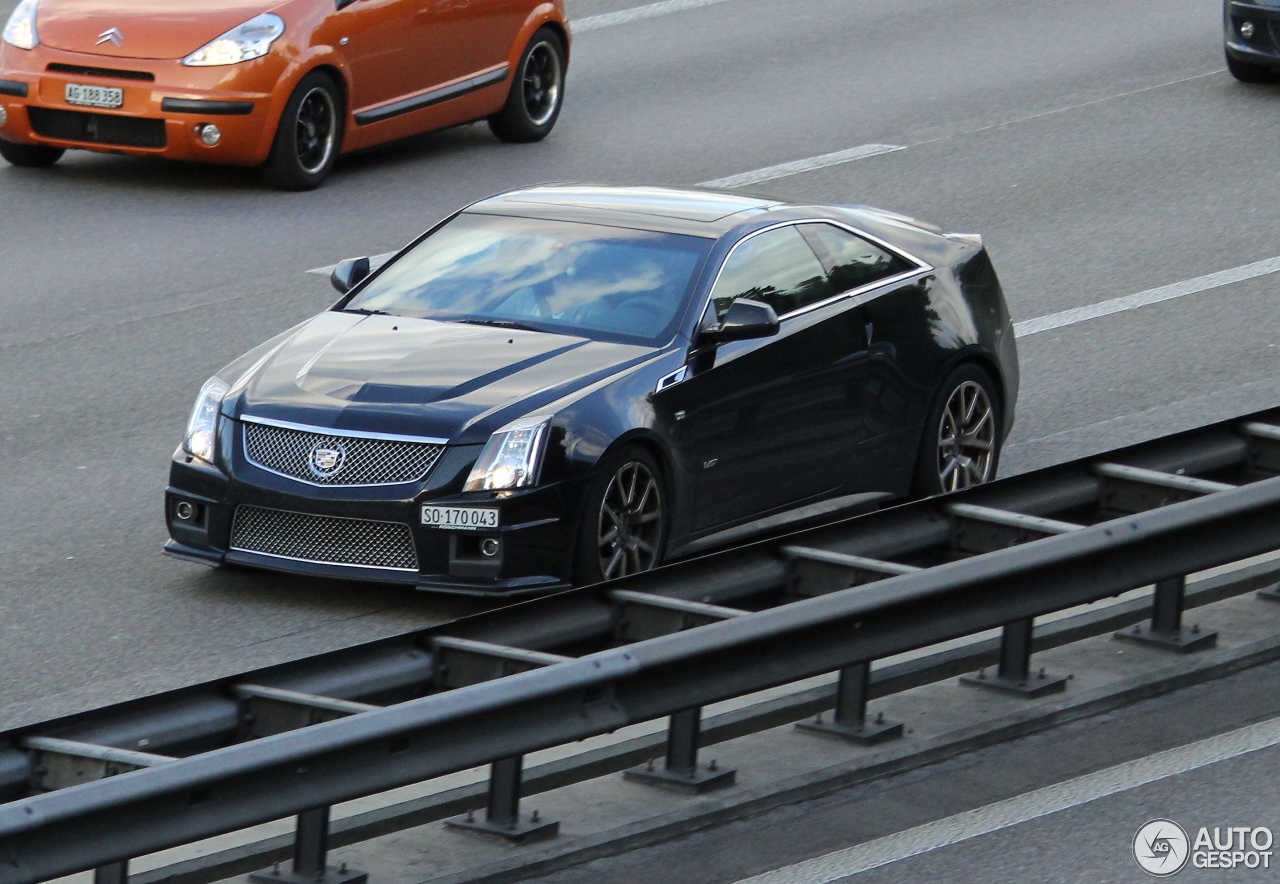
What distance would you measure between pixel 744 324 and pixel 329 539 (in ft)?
5.79

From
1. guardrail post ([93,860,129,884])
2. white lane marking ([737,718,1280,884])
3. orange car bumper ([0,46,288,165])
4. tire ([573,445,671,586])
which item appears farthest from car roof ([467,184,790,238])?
orange car bumper ([0,46,288,165])

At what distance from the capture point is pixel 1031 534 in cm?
773

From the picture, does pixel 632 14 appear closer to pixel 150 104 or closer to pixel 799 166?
pixel 799 166

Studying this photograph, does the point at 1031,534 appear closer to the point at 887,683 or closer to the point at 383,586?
the point at 887,683

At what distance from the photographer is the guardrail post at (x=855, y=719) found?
283 inches

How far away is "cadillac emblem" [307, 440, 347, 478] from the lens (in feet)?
29.1

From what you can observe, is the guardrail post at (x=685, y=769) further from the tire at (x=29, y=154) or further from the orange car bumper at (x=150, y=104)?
the tire at (x=29, y=154)

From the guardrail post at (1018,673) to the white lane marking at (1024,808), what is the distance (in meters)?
0.51

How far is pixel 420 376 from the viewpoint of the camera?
29.9ft

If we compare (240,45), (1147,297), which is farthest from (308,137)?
(1147,297)

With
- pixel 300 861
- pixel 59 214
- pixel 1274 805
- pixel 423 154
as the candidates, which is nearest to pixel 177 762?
pixel 300 861

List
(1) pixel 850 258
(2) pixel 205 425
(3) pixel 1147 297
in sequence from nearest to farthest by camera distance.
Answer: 1. (2) pixel 205 425
2. (1) pixel 850 258
3. (3) pixel 1147 297

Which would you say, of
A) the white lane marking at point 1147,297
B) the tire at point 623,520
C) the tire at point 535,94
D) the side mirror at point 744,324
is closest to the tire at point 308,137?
the tire at point 535,94

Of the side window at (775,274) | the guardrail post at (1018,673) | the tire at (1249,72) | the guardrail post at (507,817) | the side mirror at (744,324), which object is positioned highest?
the tire at (1249,72)
